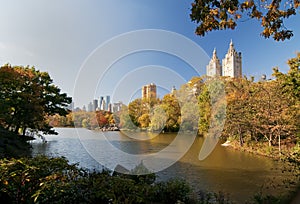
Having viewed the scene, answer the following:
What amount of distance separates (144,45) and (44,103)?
9.38 m

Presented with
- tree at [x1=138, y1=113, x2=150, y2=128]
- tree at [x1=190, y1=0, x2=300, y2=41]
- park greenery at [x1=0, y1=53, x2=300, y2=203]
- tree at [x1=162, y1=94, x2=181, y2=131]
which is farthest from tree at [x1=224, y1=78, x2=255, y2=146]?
tree at [x1=190, y1=0, x2=300, y2=41]

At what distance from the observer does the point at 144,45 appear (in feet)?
22.6

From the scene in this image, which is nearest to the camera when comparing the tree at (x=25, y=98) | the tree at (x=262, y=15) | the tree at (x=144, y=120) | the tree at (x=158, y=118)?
the tree at (x=262, y=15)

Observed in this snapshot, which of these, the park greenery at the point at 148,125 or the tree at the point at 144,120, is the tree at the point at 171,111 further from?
the tree at the point at 144,120

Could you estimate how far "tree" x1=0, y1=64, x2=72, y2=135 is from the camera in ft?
33.9

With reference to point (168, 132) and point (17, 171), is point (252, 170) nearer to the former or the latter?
point (17, 171)

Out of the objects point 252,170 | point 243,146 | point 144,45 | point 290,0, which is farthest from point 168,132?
point 290,0

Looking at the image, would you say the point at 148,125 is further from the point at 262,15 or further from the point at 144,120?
the point at 262,15

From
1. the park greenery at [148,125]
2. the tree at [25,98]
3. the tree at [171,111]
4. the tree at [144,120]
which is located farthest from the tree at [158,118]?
the tree at [25,98]

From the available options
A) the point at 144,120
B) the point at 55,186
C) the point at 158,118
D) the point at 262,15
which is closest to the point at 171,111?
the point at 158,118

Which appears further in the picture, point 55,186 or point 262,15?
point 262,15

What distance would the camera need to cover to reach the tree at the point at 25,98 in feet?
33.9

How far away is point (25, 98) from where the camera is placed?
36.5 feet

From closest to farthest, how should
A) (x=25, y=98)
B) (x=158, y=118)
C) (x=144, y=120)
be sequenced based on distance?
1. (x=25, y=98)
2. (x=144, y=120)
3. (x=158, y=118)
